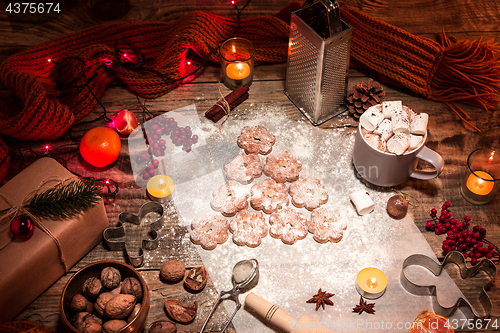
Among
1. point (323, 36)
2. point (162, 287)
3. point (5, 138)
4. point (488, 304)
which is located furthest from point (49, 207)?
point (488, 304)

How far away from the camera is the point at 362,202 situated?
1653 millimetres

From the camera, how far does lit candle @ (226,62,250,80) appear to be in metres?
2.00

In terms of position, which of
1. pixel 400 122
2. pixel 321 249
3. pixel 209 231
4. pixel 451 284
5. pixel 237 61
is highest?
pixel 237 61

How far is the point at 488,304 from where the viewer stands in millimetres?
1446

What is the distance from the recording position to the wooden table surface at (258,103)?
1.58m

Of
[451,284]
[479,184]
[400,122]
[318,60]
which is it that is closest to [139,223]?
[318,60]

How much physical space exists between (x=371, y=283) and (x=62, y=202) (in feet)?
3.52

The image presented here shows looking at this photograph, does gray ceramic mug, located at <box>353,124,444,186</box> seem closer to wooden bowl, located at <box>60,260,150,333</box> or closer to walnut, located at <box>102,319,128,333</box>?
wooden bowl, located at <box>60,260,150,333</box>

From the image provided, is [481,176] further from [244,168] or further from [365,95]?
[244,168]

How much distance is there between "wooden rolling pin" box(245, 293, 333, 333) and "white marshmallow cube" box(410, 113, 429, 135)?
78 centimetres

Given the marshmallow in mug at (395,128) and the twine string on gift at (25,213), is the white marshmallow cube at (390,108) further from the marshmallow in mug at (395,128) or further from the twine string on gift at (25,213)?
the twine string on gift at (25,213)

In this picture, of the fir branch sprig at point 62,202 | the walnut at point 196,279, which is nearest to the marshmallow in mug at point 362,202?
the walnut at point 196,279

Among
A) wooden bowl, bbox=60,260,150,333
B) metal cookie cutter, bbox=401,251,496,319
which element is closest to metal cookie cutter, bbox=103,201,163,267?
wooden bowl, bbox=60,260,150,333

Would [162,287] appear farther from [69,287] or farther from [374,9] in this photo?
[374,9]
